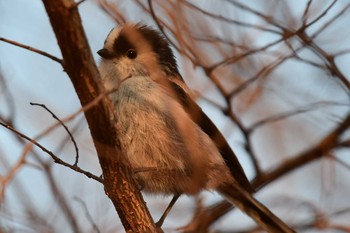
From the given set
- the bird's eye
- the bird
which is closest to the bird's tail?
the bird

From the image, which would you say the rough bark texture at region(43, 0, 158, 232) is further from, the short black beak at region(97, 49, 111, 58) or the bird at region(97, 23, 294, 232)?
the short black beak at region(97, 49, 111, 58)

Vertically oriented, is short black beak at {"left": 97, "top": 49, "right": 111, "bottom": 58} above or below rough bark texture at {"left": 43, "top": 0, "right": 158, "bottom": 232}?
above

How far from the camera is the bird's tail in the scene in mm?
4449

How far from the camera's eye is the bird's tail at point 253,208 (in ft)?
14.6

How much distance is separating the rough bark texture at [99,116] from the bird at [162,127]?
0.45 meters

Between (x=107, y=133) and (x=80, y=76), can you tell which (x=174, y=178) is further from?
(x=80, y=76)

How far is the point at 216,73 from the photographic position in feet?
14.8

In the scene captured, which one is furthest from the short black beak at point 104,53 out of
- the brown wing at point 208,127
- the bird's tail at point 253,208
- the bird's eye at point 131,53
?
the bird's tail at point 253,208

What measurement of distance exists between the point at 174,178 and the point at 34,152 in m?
1.21

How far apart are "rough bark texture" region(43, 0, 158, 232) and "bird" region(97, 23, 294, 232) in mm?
450

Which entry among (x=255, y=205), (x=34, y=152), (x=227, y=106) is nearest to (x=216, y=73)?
(x=227, y=106)

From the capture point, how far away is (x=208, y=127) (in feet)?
14.9

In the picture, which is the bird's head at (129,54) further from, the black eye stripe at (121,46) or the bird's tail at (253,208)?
the bird's tail at (253,208)

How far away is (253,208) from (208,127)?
74 cm
